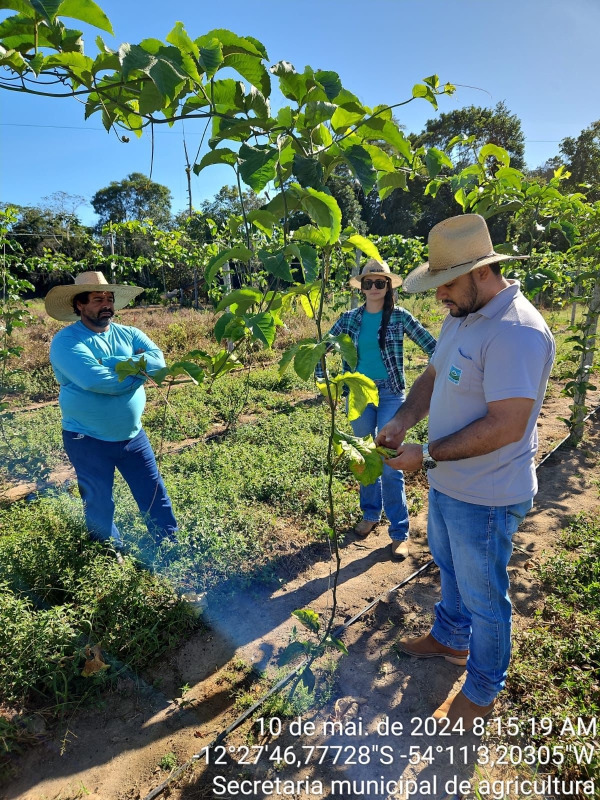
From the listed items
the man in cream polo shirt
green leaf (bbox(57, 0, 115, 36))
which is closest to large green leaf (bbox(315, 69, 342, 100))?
green leaf (bbox(57, 0, 115, 36))

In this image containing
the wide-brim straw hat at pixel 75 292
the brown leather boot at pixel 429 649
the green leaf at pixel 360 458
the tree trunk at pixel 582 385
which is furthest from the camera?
the tree trunk at pixel 582 385

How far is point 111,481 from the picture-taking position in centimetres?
283

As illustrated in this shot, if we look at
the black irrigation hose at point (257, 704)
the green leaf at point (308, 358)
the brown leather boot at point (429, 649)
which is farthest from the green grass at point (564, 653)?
the green leaf at point (308, 358)

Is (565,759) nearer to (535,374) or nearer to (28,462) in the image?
(535,374)

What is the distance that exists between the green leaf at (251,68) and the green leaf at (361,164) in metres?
0.26

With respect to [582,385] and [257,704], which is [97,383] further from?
[582,385]

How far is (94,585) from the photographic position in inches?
95.0

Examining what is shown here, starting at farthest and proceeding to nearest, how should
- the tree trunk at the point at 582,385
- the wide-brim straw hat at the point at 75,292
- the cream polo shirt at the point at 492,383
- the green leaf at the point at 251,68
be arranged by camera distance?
the tree trunk at the point at 582,385 < the wide-brim straw hat at the point at 75,292 < the cream polo shirt at the point at 492,383 < the green leaf at the point at 251,68

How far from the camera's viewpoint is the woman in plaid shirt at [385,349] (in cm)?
299

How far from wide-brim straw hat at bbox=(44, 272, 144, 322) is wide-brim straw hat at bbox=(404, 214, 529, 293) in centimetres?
191

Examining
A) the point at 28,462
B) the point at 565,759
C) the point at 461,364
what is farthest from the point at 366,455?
the point at 28,462

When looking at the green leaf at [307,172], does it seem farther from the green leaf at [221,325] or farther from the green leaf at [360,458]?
the green leaf at [360,458]

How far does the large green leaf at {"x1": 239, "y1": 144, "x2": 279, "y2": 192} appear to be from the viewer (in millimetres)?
1151

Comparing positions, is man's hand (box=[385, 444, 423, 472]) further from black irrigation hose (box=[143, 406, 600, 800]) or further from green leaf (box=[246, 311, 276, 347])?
black irrigation hose (box=[143, 406, 600, 800])
